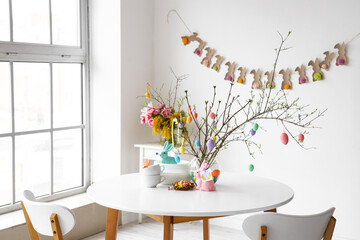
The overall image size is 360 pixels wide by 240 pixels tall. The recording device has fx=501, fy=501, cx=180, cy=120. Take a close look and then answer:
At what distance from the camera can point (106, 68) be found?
4133 millimetres

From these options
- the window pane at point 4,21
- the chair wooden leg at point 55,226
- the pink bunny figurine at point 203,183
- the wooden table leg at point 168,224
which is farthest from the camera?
the window pane at point 4,21

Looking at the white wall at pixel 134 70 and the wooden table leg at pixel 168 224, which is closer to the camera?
the wooden table leg at pixel 168 224

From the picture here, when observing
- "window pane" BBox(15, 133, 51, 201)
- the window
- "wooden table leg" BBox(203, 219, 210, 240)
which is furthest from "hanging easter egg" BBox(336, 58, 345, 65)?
"window pane" BBox(15, 133, 51, 201)

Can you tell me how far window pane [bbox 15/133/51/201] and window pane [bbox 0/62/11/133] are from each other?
0.14m

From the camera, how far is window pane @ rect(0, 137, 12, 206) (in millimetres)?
3502

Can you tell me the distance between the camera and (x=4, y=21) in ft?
11.4

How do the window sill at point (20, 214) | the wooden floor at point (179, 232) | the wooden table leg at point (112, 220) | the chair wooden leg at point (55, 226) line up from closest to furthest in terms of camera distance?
1. the chair wooden leg at point (55, 226)
2. the wooden table leg at point (112, 220)
3. the window sill at point (20, 214)
4. the wooden floor at point (179, 232)

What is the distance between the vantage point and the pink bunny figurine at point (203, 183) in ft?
8.66

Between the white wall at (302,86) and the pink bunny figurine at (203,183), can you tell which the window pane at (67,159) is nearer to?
the white wall at (302,86)

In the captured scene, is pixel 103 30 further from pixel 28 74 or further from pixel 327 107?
pixel 327 107

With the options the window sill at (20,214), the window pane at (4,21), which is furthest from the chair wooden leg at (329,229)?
the window pane at (4,21)

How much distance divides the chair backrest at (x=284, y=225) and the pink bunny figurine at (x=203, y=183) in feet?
1.72

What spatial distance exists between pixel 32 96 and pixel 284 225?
2.30 metres

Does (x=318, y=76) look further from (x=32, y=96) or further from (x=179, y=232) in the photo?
(x=32, y=96)
